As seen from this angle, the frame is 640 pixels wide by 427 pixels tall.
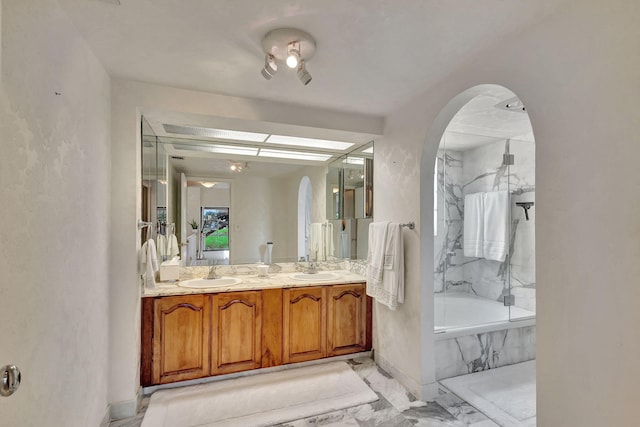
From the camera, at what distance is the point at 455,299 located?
3.84 metres

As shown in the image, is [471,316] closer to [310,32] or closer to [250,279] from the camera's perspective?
[250,279]

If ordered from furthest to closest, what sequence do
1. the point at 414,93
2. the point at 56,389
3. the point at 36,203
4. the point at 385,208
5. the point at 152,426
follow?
the point at 385,208 → the point at 414,93 → the point at 152,426 → the point at 56,389 → the point at 36,203

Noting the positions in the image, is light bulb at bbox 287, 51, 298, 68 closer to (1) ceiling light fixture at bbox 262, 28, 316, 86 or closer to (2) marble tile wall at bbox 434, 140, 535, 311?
(1) ceiling light fixture at bbox 262, 28, 316, 86

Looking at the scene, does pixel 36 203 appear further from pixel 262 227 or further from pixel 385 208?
pixel 385 208

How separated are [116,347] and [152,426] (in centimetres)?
58

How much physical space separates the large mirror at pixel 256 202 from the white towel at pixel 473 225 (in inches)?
59.5

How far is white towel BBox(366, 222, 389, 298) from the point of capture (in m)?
2.58

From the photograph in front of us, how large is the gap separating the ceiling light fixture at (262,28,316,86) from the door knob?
1618 mm

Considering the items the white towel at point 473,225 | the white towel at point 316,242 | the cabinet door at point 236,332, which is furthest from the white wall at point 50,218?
the white towel at point 473,225

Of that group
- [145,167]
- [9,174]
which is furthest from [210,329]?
[9,174]

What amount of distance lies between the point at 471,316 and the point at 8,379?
3.61 metres

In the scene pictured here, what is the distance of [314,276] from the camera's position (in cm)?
320

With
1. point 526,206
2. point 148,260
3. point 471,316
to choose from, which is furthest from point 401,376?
point 526,206

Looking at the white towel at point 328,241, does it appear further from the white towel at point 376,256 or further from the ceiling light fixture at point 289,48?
the ceiling light fixture at point 289,48
